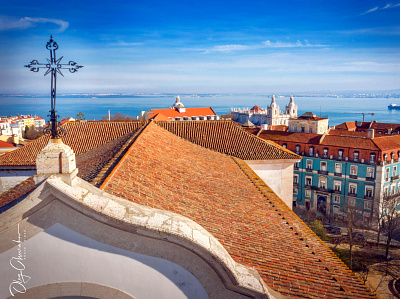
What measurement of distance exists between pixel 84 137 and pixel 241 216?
9.75 metres

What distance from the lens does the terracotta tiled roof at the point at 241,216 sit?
5121 millimetres

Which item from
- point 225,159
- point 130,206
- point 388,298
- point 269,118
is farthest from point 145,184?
point 269,118

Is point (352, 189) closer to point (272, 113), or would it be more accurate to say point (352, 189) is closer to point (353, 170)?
point (353, 170)

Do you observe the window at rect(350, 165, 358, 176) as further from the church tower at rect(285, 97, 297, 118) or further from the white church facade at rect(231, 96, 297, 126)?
the church tower at rect(285, 97, 297, 118)

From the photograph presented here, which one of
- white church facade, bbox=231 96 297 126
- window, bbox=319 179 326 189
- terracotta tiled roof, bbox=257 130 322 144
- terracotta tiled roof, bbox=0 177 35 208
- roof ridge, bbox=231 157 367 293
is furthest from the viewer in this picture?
white church facade, bbox=231 96 297 126

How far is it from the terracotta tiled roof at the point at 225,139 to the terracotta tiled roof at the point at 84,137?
1.56m

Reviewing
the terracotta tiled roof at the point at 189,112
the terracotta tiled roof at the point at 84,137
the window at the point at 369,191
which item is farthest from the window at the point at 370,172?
the terracotta tiled roof at the point at 189,112

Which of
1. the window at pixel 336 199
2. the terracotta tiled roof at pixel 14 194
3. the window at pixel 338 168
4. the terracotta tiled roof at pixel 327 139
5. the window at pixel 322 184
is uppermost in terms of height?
the terracotta tiled roof at pixel 14 194

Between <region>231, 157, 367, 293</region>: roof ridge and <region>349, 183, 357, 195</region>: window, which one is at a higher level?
<region>231, 157, 367, 293</region>: roof ridge

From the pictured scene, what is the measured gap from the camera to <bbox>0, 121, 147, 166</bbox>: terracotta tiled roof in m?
14.2

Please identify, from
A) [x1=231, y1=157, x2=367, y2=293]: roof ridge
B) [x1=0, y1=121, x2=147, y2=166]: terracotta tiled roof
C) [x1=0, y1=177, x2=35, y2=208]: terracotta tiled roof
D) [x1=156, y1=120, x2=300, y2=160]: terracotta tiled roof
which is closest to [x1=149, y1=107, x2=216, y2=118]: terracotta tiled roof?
[x1=156, y1=120, x2=300, y2=160]: terracotta tiled roof

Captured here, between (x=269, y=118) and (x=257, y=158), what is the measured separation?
90.5m

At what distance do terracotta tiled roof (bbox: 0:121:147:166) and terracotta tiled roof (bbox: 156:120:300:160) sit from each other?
5.11ft

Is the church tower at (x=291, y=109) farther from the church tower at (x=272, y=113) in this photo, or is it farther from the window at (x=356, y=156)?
the window at (x=356, y=156)
